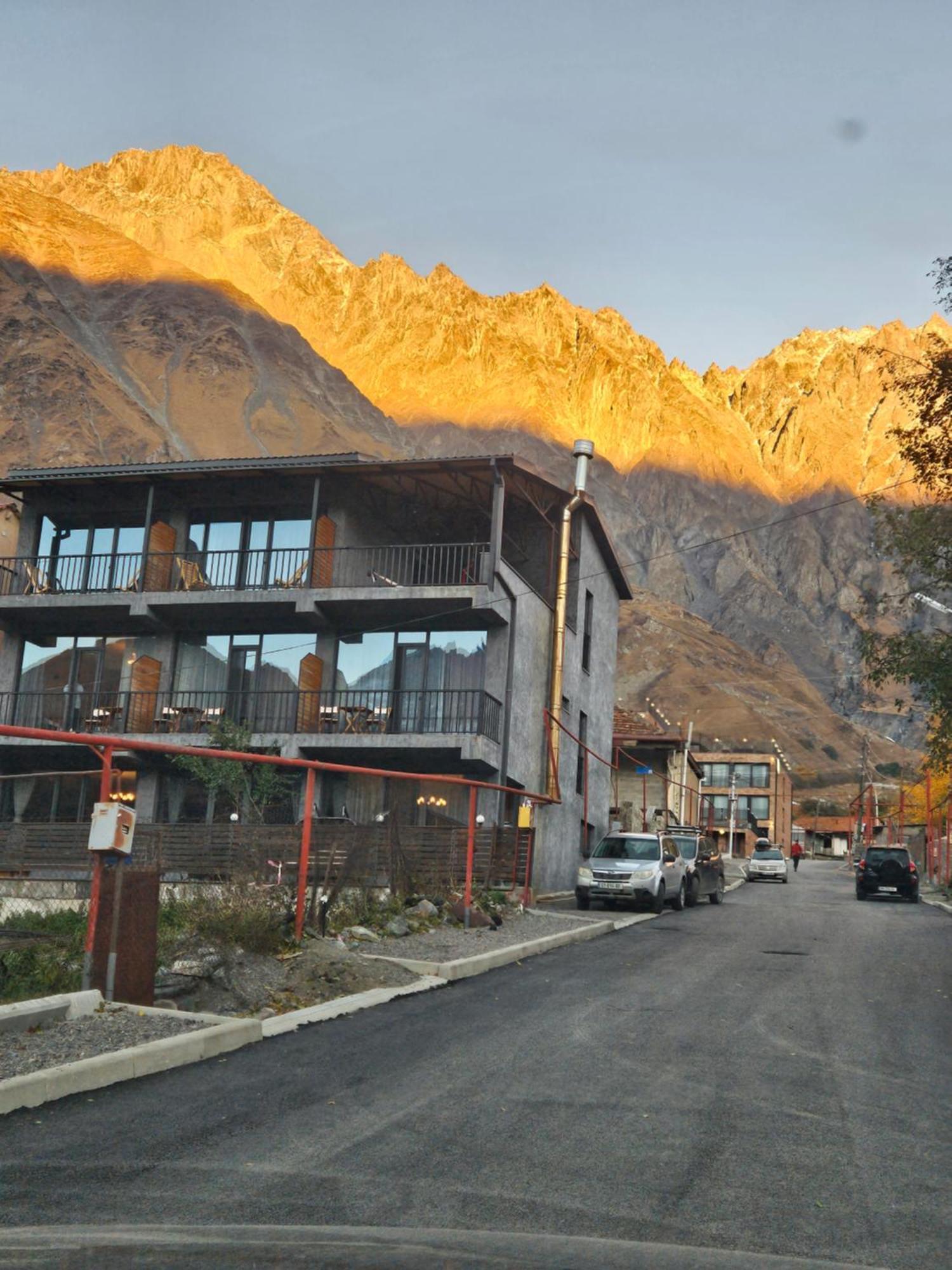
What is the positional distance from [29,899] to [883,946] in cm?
1272

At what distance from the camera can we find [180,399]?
129625 millimetres

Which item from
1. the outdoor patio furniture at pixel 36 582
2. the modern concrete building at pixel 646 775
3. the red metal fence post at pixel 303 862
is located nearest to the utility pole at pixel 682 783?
the modern concrete building at pixel 646 775

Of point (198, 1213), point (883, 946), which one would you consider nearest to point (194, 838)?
point (198, 1213)

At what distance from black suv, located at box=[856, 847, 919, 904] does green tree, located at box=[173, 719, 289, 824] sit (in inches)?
741

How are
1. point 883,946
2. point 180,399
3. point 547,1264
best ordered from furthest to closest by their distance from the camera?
point 180,399
point 883,946
point 547,1264

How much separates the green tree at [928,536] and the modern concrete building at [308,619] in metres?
8.80

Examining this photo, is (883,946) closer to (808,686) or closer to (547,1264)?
(547,1264)

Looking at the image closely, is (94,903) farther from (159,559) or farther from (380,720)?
(159,559)

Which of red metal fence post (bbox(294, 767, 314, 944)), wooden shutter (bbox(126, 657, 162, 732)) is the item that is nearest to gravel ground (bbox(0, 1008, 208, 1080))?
red metal fence post (bbox(294, 767, 314, 944))

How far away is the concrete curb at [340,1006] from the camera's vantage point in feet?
30.4

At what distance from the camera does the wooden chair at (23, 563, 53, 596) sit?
104ft

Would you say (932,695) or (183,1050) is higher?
(932,695)

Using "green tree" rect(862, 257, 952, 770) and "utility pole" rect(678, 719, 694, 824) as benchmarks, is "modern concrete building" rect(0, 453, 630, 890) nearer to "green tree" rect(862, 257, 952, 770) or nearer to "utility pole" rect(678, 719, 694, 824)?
"green tree" rect(862, 257, 952, 770)

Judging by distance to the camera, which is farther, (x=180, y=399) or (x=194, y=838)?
(x=180, y=399)
